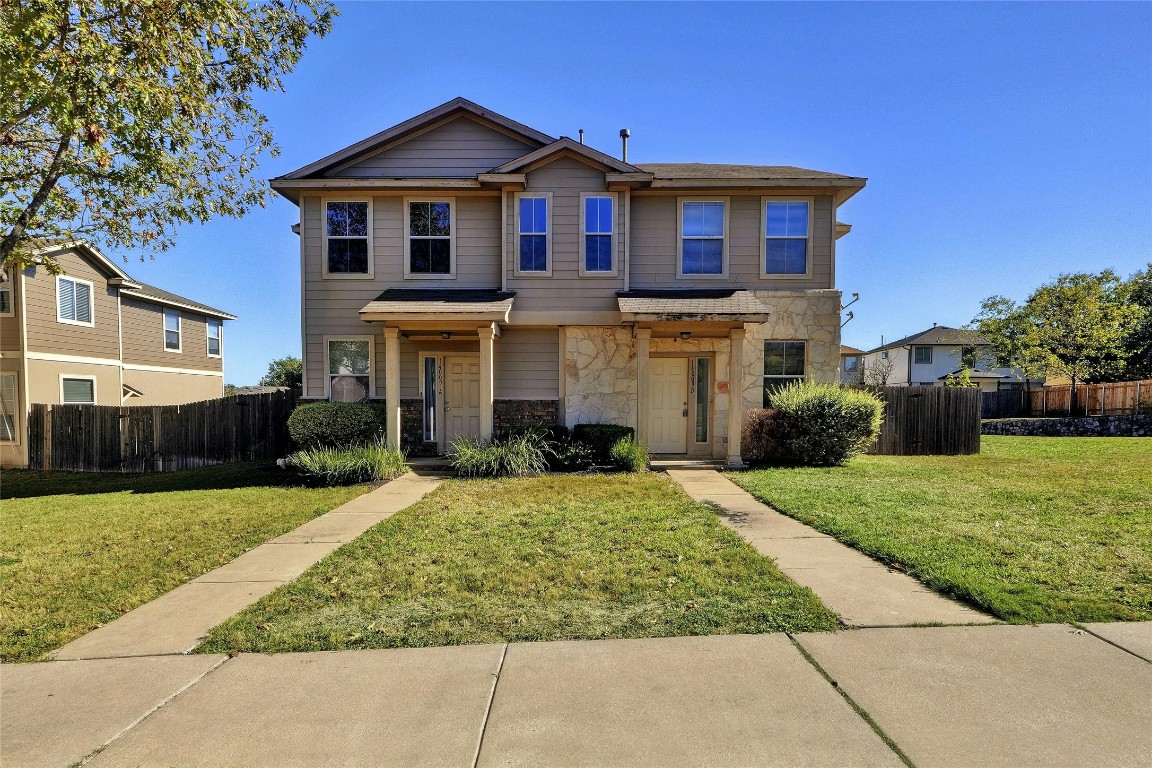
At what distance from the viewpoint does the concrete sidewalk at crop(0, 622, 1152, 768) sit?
89.4 inches

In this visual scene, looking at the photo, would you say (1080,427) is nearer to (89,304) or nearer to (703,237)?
(703,237)

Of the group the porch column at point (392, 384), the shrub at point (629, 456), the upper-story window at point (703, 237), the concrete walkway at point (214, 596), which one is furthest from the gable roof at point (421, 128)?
the concrete walkway at point (214, 596)

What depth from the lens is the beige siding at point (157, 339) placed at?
15.9 metres

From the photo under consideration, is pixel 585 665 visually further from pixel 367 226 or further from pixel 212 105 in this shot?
pixel 367 226

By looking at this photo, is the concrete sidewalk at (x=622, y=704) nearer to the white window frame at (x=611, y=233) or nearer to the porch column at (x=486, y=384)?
the porch column at (x=486, y=384)

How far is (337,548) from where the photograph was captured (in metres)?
5.27

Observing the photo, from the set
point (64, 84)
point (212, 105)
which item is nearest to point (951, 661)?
point (64, 84)

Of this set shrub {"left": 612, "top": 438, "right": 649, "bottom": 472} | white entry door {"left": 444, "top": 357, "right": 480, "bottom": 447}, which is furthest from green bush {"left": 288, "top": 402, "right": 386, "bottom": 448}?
shrub {"left": 612, "top": 438, "right": 649, "bottom": 472}

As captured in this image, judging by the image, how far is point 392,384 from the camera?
1014cm

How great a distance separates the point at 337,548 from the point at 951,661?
16.6ft

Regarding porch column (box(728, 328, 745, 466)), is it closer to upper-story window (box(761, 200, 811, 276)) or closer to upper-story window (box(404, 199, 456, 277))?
upper-story window (box(761, 200, 811, 276))

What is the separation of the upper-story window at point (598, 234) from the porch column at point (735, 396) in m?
2.96

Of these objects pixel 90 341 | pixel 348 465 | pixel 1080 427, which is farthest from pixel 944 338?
pixel 90 341

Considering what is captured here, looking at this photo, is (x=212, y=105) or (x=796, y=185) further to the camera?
(x=796, y=185)
